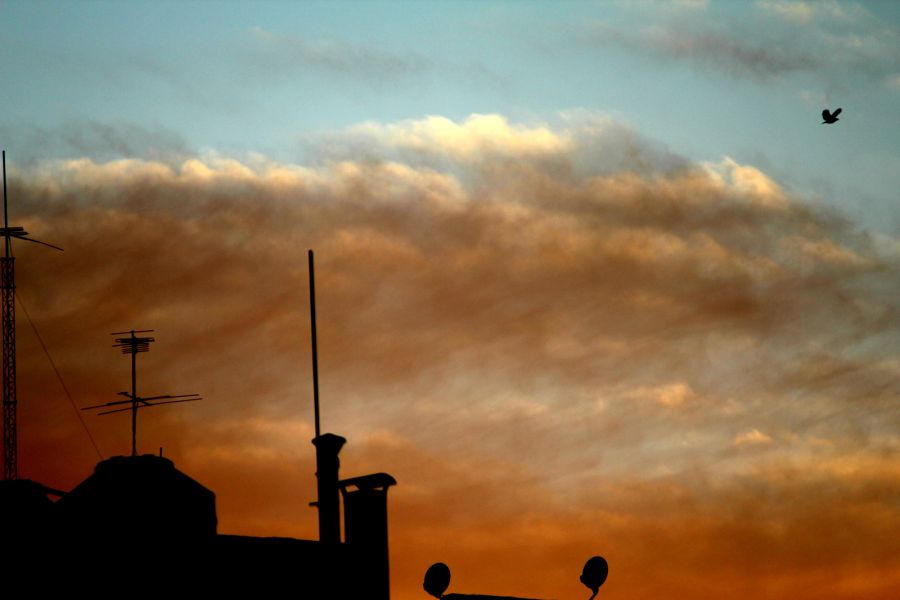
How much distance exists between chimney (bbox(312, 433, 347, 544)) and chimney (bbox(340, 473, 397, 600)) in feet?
0.88

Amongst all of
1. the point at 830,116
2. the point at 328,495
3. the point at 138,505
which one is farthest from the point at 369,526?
the point at 830,116

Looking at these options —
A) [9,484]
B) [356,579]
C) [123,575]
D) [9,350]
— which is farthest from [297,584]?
[9,350]

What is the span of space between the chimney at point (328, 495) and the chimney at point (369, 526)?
269 mm

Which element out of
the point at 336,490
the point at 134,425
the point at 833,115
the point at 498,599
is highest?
the point at 833,115

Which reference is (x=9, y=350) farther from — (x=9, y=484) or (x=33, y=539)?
(x=33, y=539)

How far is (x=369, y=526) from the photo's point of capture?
37094 mm

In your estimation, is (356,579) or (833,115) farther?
(833,115)

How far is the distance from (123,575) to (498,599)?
405 inches

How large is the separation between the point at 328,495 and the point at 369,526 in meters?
1.32

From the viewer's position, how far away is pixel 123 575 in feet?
120

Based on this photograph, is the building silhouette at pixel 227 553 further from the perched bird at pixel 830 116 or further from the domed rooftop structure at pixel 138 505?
the perched bird at pixel 830 116

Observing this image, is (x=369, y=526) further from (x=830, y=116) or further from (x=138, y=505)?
(x=830, y=116)

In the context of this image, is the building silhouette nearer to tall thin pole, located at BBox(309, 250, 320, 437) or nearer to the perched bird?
tall thin pole, located at BBox(309, 250, 320, 437)

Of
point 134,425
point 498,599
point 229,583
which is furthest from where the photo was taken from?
point 134,425
